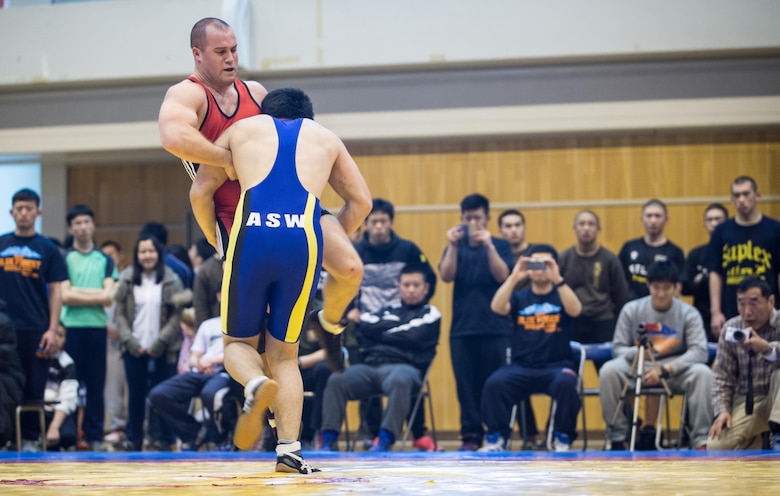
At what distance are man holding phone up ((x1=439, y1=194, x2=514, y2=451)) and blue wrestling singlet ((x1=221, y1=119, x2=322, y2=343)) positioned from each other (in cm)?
358

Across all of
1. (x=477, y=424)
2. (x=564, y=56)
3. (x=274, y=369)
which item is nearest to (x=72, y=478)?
(x=274, y=369)

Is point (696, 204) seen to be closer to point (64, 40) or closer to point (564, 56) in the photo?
point (564, 56)

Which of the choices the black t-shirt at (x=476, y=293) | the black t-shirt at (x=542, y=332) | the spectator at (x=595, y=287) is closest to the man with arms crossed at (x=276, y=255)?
the black t-shirt at (x=542, y=332)

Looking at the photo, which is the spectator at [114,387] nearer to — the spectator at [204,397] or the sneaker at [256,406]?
the spectator at [204,397]

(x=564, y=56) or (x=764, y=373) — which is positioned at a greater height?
(x=564, y=56)

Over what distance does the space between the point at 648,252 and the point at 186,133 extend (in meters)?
4.53

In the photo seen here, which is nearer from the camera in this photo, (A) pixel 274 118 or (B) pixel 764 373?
(A) pixel 274 118

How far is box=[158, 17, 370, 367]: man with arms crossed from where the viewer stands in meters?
4.07

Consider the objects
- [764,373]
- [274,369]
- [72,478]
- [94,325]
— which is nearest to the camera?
[72,478]

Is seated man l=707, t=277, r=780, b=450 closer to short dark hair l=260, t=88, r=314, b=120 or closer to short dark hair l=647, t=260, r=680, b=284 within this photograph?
short dark hair l=647, t=260, r=680, b=284

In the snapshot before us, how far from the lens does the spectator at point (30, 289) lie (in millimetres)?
7609

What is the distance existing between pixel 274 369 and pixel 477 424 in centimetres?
361

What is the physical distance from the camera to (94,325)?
820 cm

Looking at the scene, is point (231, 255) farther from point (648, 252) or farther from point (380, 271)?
point (648, 252)
